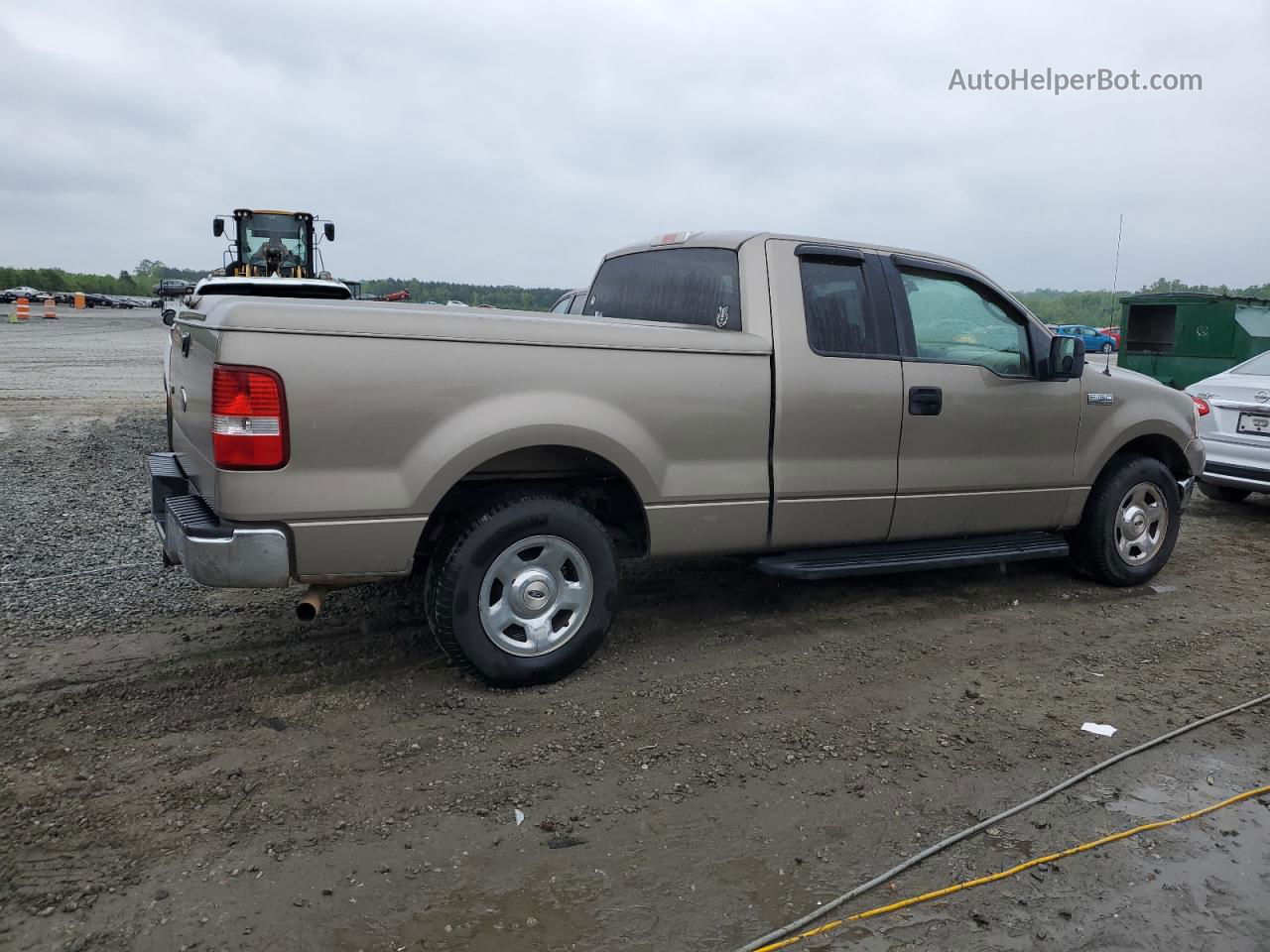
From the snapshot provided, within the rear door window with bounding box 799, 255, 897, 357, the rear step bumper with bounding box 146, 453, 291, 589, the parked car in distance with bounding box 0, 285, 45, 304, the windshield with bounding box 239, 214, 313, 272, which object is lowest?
the rear step bumper with bounding box 146, 453, 291, 589

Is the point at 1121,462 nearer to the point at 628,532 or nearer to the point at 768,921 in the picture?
the point at 628,532

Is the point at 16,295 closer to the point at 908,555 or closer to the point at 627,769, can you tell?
the point at 908,555

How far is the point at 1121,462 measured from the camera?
6.09 m

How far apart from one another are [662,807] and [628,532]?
1629mm

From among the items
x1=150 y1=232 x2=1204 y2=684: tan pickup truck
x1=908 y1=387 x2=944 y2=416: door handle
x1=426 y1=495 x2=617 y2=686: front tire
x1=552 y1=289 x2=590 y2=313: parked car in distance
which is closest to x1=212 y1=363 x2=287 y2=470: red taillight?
x1=150 y1=232 x2=1204 y2=684: tan pickup truck

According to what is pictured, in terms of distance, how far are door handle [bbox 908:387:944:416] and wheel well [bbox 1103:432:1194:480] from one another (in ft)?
5.49

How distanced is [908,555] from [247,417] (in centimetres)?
328

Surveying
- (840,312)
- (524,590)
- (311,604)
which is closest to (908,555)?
(840,312)

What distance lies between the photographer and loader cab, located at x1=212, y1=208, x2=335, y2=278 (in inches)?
757

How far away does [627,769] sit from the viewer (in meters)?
3.65

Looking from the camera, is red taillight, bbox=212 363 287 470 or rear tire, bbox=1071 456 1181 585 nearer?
red taillight, bbox=212 363 287 470

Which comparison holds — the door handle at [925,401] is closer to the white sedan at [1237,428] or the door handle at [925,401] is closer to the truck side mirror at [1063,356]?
the truck side mirror at [1063,356]

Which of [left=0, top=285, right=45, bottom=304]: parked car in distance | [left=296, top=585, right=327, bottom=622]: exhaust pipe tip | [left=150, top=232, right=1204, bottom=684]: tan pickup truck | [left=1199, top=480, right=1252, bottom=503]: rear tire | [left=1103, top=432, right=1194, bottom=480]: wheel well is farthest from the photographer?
[left=0, top=285, right=45, bottom=304]: parked car in distance

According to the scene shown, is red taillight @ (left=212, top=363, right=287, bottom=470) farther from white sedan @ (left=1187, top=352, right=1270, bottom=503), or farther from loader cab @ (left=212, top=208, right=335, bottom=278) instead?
loader cab @ (left=212, top=208, right=335, bottom=278)
